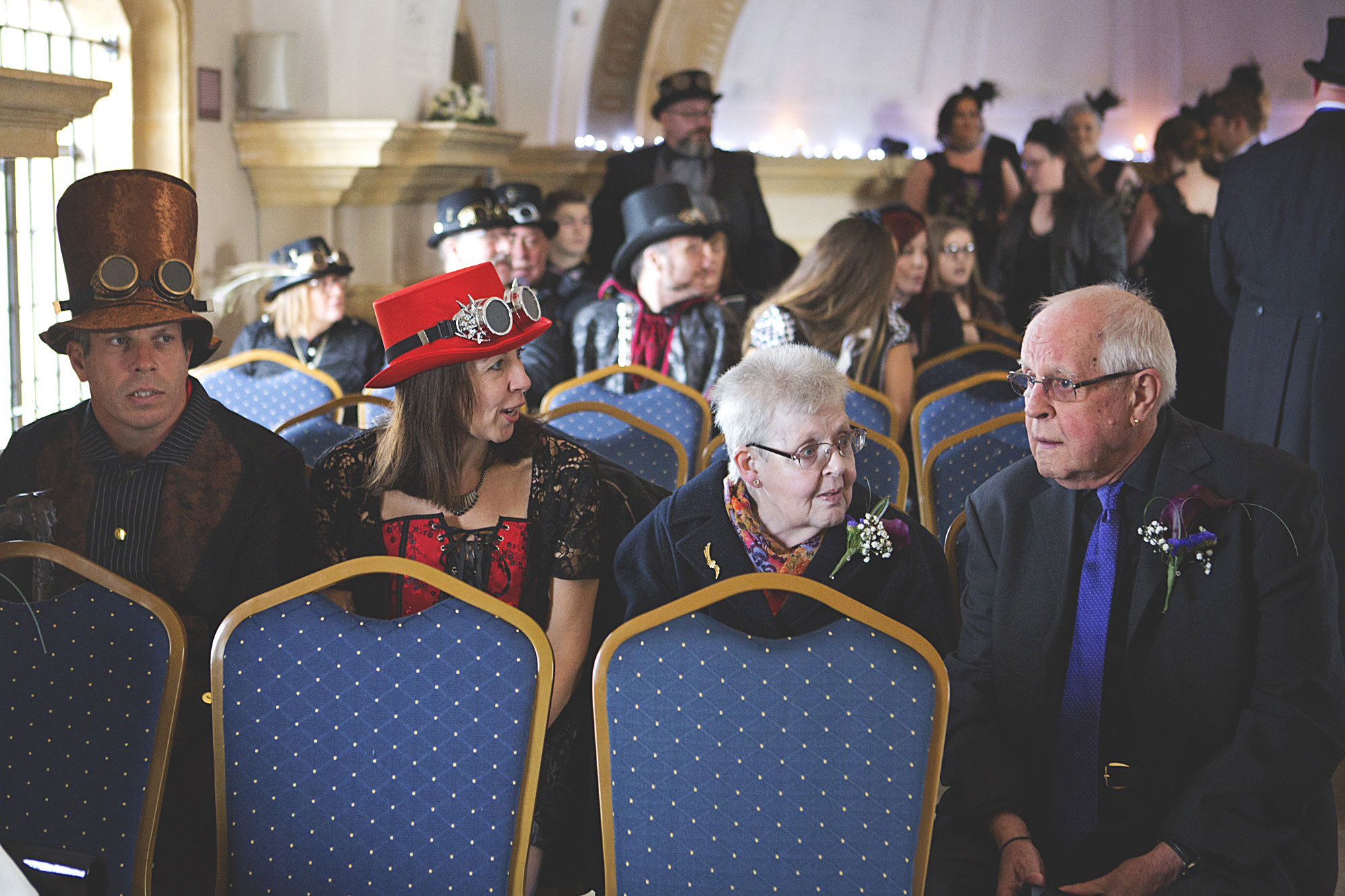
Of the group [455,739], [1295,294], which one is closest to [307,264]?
[455,739]

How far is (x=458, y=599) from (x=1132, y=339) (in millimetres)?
1120

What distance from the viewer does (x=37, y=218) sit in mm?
3947

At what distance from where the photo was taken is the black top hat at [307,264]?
4.48 metres

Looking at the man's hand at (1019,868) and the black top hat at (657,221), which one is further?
the black top hat at (657,221)

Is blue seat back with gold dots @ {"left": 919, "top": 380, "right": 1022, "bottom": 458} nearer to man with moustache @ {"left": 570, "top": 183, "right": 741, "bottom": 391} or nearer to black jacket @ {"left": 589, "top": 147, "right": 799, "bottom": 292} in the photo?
man with moustache @ {"left": 570, "top": 183, "right": 741, "bottom": 391}

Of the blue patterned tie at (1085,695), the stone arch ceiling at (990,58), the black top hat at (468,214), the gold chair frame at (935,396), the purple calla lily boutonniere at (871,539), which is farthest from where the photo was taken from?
the stone arch ceiling at (990,58)

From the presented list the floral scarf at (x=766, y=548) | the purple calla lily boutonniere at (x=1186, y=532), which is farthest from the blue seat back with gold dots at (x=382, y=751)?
the purple calla lily boutonniere at (x=1186, y=532)

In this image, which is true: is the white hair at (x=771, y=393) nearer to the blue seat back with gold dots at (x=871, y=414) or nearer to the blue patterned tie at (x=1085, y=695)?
the blue patterned tie at (x=1085, y=695)

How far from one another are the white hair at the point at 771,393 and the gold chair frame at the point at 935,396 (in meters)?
1.26

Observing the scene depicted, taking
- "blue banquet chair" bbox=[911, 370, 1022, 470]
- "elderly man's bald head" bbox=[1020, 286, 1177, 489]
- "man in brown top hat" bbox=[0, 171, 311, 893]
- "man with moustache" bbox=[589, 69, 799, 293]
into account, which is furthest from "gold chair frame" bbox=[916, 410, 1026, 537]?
"man with moustache" bbox=[589, 69, 799, 293]

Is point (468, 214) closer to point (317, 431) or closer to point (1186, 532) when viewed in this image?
point (317, 431)

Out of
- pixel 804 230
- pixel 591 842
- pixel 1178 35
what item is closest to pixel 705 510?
pixel 591 842

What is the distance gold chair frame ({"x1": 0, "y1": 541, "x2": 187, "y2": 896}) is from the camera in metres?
1.82

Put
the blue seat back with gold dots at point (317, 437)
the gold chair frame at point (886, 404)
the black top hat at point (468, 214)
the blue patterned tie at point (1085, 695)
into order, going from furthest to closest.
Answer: the black top hat at point (468, 214), the gold chair frame at point (886, 404), the blue seat back with gold dots at point (317, 437), the blue patterned tie at point (1085, 695)
